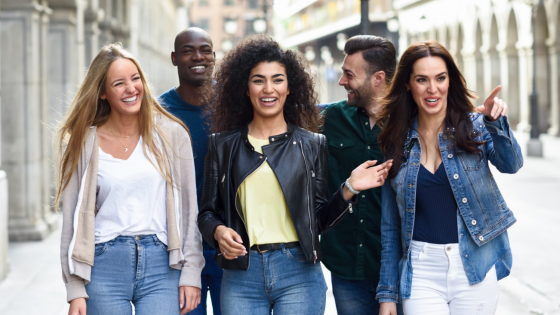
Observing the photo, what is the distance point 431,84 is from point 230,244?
1.21 metres

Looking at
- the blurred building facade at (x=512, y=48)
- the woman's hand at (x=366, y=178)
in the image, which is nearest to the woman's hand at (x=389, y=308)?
the woman's hand at (x=366, y=178)

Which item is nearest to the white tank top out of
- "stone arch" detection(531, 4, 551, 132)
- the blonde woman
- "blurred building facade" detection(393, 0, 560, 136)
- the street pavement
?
the blonde woman

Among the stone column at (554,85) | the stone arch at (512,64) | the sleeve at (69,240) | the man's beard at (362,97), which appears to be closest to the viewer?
the sleeve at (69,240)

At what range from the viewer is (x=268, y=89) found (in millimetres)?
3938

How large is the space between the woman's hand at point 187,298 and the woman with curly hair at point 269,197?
0.15 meters

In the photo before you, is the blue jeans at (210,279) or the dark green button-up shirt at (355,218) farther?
the blue jeans at (210,279)

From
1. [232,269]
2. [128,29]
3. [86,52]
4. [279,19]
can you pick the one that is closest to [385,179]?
[232,269]

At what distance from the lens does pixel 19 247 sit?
10461 millimetres

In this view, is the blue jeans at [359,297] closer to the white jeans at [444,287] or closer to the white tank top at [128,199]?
the white jeans at [444,287]

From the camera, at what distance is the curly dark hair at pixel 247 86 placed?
4070 mm

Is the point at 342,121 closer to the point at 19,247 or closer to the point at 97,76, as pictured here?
the point at 97,76

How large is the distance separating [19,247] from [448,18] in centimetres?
3413

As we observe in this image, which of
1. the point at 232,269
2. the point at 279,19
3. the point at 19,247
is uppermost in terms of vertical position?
the point at 279,19

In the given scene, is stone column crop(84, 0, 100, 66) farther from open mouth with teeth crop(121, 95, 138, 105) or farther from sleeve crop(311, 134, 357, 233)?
sleeve crop(311, 134, 357, 233)
